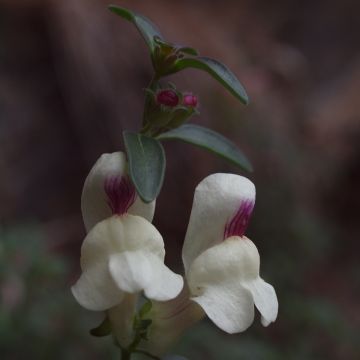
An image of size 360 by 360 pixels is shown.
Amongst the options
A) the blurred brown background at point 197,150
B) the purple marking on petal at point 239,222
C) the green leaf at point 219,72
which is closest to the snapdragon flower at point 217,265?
the purple marking on petal at point 239,222

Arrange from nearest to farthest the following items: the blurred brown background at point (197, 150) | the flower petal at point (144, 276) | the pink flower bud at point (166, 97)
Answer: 1. the flower petal at point (144, 276)
2. the pink flower bud at point (166, 97)
3. the blurred brown background at point (197, 150)

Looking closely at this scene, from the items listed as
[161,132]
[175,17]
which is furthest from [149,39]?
[175,17]

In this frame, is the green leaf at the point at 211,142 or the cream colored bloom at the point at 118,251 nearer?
the cream colored bloom at the point at 118,251

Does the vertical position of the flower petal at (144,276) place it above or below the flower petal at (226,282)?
above

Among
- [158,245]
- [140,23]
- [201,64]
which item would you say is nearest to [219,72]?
[201,64]

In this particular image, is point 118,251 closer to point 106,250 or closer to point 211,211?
point 106,250

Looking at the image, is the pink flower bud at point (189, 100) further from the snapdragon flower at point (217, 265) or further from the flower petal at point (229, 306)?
the flower petal at point (229, 306)

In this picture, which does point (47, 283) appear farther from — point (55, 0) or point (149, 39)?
point (55, 0)
